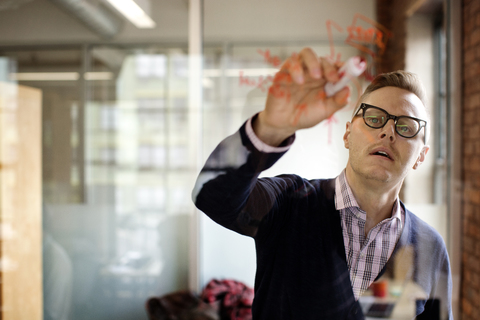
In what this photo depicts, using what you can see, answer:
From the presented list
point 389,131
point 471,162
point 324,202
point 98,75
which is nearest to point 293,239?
point 324,202

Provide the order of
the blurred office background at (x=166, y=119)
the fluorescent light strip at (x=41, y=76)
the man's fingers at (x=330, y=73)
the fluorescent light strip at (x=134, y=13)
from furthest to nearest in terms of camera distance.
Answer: the fluorescent light strip at (x=41, y=76) → the fluorescent light strip at (x=134, y=13) → the blurred office background at (x=166, y=119) → the man's fingers at (x=330, y=73)

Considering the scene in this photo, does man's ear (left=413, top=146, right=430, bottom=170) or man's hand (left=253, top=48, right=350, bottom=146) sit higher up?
man's hand (left=253, top=48, right=350, bottom=146)

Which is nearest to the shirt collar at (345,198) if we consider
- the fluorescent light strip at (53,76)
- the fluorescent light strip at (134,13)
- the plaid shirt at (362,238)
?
the plaid shirt at (362,238)

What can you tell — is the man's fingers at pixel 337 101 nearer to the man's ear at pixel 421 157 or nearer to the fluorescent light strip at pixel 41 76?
the man's ear at pixel 421 157

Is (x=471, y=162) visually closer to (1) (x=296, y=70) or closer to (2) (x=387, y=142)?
(2) (x=387, y=142)

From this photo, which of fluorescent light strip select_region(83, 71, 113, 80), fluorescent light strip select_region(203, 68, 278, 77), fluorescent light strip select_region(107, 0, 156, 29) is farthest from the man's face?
fluorescent light strip select_region(83, 71, 113, 80)

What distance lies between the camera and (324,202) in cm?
36

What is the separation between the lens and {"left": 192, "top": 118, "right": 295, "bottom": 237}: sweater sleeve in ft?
0.97

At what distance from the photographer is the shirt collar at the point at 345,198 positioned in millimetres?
343

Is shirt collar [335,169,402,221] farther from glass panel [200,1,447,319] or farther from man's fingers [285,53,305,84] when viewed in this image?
man's fingers [285,53,305,84]

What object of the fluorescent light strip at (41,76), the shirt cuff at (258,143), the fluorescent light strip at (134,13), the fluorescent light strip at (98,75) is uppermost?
the fluorescent light strip at (134,13)

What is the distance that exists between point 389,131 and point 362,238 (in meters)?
0.13

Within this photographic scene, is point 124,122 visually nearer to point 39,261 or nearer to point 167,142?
point 167,142

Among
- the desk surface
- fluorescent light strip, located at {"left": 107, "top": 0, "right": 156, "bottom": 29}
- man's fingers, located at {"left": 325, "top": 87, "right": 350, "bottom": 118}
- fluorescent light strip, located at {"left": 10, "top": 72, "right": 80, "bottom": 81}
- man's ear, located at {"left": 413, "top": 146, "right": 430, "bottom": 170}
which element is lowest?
the desk surface
